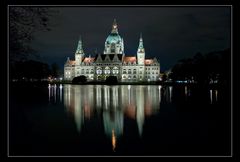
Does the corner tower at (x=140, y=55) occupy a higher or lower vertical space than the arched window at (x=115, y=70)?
higher

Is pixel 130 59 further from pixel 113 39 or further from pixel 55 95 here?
pixel 55 95

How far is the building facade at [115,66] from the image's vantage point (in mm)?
154000

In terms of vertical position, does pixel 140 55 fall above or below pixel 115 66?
above

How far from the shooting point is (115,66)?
154 m

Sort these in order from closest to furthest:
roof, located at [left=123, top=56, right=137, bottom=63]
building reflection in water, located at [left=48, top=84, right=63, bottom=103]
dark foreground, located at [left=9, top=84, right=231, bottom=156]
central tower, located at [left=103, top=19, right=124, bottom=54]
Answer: dark foreground, located at [left=9, top=84, right=231, bottom=156]
building reflection in water, located at [left=48, top=84, right=63, bottom=103]
roof, located at [left=123, top=56, right=137, bottom=63]
central tower, located at [left=103, top=19, right=124, bottom=54]

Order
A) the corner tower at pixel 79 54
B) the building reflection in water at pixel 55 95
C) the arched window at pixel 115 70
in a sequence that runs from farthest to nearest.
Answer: the corner tower at pixel 79 54
the arched window at pixel 115 70
the building reflection in water at pixel 55 95

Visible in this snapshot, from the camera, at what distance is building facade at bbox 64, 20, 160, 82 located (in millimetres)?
154000

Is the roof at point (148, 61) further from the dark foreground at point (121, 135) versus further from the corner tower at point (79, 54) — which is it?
the dark foreground at point (121, 135)

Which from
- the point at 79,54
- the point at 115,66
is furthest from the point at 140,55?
the point at 79,54

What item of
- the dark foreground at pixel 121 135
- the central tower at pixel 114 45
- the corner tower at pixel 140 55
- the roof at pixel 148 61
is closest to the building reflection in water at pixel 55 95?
the dark foreground at pixel 121 135

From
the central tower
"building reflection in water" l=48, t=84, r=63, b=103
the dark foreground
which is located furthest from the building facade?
the dark foreground

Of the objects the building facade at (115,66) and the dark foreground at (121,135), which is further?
the building facade at (115,66)

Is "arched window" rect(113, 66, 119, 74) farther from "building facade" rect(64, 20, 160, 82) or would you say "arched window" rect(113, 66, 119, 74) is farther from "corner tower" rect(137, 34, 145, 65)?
"corner tower" rect(137, 34, 145, 65)
